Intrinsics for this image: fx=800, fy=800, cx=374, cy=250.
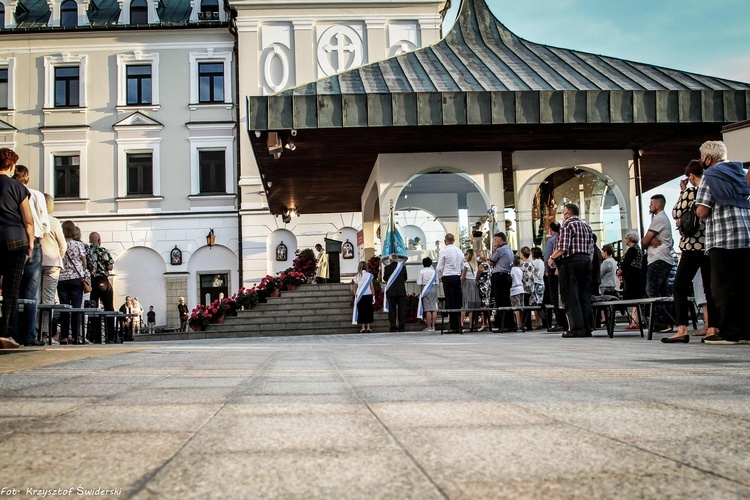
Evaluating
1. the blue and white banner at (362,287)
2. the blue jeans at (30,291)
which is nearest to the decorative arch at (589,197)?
the blue and white banner at (362,287)

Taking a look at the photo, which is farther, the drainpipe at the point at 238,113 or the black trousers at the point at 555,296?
the drainpipe at the point at 238,113

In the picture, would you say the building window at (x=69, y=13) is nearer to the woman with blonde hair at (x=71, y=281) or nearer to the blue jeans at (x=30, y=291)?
the woman with blonde hair at (x=71, y=281)

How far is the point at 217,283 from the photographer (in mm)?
35906

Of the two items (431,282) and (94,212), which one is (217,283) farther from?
(431,282)

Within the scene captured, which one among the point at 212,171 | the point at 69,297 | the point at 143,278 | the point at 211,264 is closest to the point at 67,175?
the point at 143,278

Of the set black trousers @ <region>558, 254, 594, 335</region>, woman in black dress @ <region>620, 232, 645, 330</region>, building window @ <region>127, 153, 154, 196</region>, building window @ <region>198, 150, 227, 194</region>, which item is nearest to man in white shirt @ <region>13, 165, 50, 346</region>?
black trousers @ <region>558, 254, 594, 335</region>

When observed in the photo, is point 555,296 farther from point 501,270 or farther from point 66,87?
point 66,87

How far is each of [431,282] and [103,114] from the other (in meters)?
23.6

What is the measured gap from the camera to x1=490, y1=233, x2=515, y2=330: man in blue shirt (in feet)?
50.0

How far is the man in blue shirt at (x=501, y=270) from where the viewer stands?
15.2 m

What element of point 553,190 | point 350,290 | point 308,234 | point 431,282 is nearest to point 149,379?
point 431,282

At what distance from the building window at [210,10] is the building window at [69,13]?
19.4 feet

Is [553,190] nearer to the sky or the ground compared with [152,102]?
nearer to the ground

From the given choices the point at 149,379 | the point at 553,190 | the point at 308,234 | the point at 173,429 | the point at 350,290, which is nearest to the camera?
the point at 173,429
